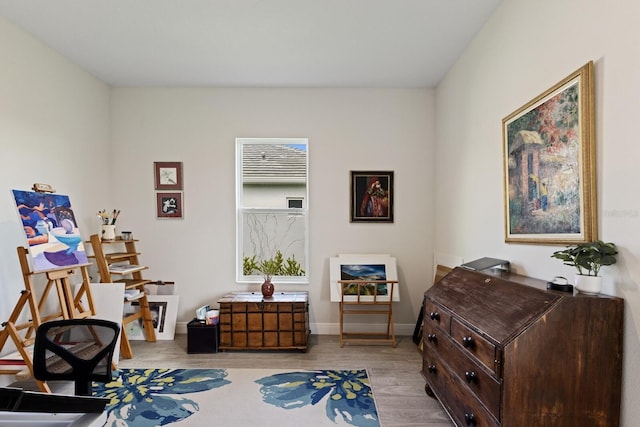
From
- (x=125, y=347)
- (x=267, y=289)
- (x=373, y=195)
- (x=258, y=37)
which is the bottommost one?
(x=125, y=347)

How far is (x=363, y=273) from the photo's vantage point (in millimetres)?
3912

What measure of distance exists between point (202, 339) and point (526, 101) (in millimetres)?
3465

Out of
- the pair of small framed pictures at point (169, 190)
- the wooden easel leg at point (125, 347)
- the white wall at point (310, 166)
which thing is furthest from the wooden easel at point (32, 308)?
the pair of small framed pictures at point (169, 190)

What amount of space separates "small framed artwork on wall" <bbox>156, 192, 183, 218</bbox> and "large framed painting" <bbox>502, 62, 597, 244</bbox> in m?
3.36

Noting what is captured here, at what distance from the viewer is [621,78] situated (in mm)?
1495

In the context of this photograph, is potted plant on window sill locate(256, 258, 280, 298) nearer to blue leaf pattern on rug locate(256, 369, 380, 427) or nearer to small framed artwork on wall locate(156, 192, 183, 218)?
small framed artwork on wall locate(156, 192, 183, 218)

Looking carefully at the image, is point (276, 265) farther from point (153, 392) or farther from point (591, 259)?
point (591, 259)

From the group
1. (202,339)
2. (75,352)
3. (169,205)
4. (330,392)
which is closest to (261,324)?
(202,339)

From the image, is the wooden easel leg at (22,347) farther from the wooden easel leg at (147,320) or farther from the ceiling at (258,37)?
the ceiling at (258,37)

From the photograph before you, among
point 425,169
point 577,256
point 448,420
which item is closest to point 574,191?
point 577,256

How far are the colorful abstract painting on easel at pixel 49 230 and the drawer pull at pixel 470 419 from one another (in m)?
3.09

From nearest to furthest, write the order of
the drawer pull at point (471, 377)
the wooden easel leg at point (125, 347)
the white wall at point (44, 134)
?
the drawer pull at point (471, 377) < the white wall at point (44, 134) < the wooden easel leg at point (125, 347)

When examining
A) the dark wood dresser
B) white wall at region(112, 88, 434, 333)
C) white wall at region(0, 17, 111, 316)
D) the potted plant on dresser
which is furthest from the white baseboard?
the potted plant on dresser

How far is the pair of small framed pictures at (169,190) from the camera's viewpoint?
4043 millimetres
